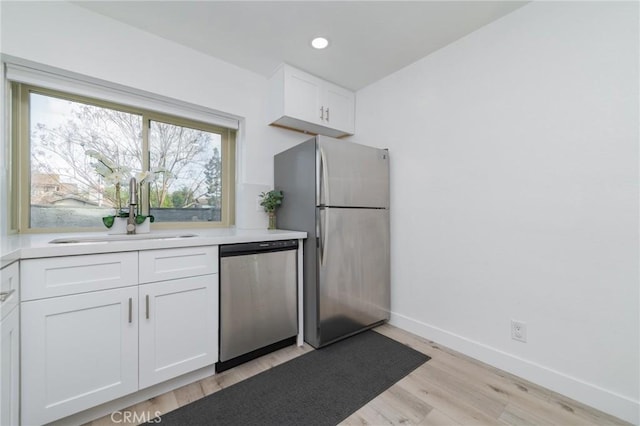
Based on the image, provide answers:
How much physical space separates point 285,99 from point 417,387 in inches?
93.9

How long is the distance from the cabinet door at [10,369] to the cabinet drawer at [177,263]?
46 cm

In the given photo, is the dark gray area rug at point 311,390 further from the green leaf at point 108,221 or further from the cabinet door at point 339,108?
the cabinet door at point 339,108

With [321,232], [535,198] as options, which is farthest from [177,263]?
[535,198]

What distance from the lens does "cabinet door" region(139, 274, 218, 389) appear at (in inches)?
54.7

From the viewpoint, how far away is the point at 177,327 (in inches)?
58.5

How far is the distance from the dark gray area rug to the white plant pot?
1.20 m

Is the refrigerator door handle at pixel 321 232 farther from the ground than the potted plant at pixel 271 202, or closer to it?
closer to it

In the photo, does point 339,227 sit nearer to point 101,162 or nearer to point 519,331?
point 519,331

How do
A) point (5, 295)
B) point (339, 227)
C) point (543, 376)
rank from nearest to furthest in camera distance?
point (5, 295)
point (543, 376)
point (339, 227)

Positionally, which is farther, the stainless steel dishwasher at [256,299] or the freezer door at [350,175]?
the freezer door at [350,175]

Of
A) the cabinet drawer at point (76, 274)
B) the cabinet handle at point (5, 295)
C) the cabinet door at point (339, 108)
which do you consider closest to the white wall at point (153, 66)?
the cabinet door at point (339, 108)

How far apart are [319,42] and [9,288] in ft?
7.45

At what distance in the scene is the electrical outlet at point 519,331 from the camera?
1636 mm

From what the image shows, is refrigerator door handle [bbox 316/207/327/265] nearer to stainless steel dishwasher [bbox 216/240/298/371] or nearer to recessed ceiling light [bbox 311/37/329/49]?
stainless steel dishwasher [bbox 216/240/298/371]
